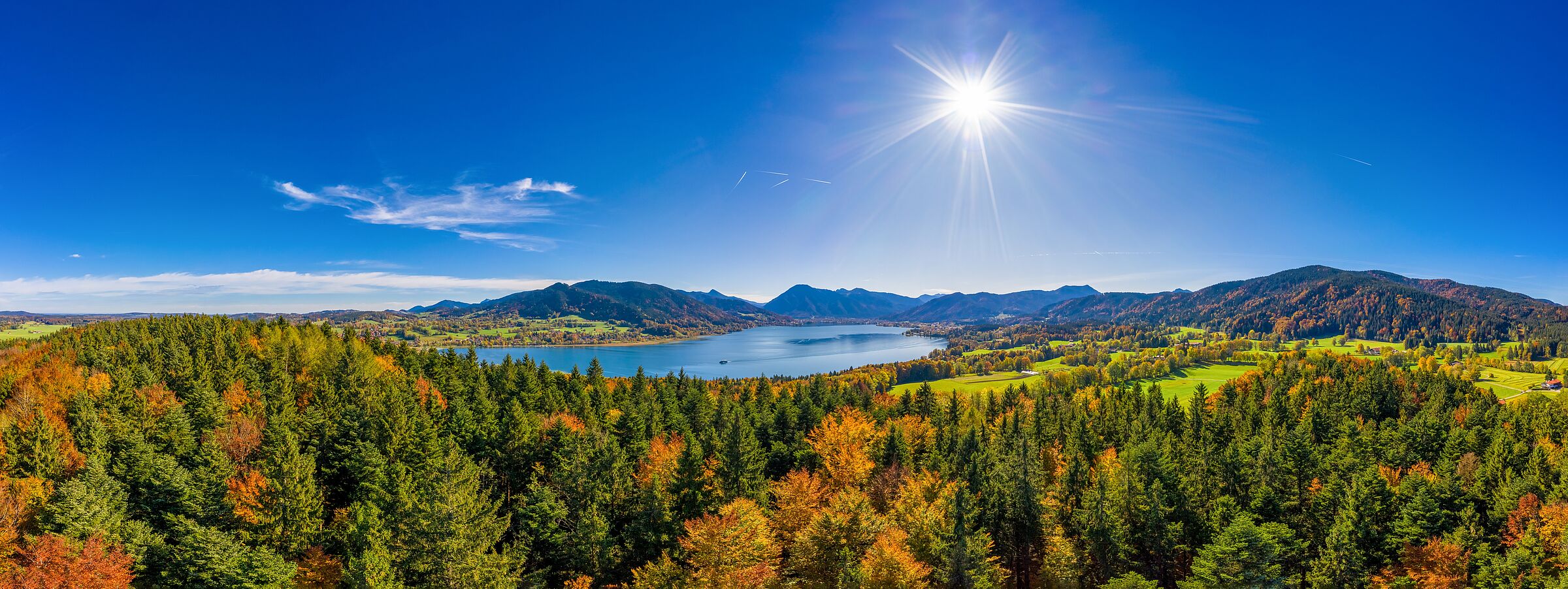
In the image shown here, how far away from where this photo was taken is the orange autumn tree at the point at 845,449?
4469 cm

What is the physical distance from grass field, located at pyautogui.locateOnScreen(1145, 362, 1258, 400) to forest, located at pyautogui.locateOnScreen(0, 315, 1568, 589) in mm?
52102

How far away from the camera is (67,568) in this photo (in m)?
Result: 23.7

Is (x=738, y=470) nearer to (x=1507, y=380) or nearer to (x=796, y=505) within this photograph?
(x=796, y=505)

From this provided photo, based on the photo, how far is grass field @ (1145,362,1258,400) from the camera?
11494cm

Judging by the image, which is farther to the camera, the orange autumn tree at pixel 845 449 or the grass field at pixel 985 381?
the grass field at pixel 985 381

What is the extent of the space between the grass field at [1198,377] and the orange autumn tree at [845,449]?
3343 inches

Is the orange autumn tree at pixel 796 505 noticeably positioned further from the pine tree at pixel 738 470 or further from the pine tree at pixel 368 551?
the pine tree at pixel 368 551

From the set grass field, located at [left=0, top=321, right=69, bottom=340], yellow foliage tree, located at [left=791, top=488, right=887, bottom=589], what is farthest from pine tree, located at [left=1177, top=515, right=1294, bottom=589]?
grass field, located at [left=0, top=321, right=69, bottom=340]

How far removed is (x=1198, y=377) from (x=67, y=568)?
173004 mm

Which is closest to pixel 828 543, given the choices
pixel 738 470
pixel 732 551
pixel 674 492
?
pixel 732 551

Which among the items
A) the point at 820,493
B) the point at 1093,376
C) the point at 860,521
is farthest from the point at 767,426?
the point at 1093,376

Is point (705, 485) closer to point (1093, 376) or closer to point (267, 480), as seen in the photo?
point (267, 480)

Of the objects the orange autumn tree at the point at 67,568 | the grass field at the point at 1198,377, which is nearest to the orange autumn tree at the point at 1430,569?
the orange autumn tree at the point at 67,568

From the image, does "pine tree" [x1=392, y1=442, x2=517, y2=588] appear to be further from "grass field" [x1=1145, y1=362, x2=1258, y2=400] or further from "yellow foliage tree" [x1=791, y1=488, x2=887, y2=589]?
"grass field" [x1=1145, y1=362, x2=1258, y2=400]
